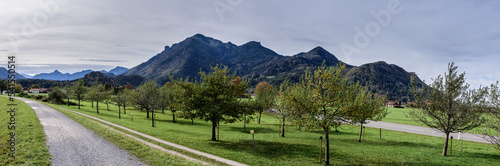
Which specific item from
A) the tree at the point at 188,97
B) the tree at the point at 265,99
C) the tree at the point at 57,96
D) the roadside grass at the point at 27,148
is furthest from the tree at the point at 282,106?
the tree at the point at 57,96

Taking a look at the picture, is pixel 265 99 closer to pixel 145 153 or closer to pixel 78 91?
pixel 145 153

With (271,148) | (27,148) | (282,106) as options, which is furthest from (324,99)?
(27,148)

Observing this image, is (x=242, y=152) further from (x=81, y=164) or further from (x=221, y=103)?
(x=81, y=164)

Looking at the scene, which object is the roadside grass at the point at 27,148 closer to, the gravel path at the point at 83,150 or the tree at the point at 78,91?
the gravel path at the point at 83,150

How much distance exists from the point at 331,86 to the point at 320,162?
6899 mm

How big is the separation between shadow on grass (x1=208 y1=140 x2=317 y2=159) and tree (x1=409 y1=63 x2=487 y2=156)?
1236 centimetres

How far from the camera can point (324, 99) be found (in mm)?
17469

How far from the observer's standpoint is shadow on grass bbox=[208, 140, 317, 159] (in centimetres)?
2161

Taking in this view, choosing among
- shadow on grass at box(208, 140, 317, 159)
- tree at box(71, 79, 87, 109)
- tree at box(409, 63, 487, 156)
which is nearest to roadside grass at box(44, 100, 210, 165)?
shadow on grass at box(208, 140, 317, 159)

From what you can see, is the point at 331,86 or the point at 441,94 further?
the point at 441,94

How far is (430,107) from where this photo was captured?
862 inches

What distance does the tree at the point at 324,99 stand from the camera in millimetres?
17406

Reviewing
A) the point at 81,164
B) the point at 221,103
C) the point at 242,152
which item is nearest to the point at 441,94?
the point at 242,152

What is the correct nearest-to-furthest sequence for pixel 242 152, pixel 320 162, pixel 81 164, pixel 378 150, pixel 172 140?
pixel 81 164
pixel 320 162
pixel 242 152
pixel 378 150
pixel 172 140
